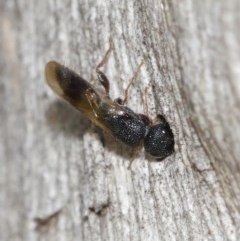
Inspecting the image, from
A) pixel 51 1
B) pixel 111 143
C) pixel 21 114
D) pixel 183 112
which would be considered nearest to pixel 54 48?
pixel 51 1

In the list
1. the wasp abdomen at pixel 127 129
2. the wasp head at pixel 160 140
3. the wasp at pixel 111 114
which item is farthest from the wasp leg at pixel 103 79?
the wasp head at pixel 160 140

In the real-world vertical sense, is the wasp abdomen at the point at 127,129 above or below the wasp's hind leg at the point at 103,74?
below

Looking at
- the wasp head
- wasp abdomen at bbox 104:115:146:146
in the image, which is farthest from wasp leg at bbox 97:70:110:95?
the wasp head

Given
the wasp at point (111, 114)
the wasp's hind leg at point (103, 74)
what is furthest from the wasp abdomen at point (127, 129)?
the wasp's hind leg at point (103, 74)

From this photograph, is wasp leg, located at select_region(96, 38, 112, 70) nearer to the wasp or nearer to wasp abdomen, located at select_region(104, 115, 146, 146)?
the wasp

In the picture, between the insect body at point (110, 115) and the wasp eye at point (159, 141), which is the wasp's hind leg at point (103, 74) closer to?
the insect body at point (110, 115)

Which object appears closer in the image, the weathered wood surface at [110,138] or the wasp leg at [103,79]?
the weathered wood surface at [110,138]

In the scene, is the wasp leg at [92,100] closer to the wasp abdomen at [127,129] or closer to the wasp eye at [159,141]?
the wasp abdomen at [127,129]

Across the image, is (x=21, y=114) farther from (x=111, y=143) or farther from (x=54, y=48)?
(x=111, y=143)

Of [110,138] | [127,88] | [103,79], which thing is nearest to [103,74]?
[103,79]

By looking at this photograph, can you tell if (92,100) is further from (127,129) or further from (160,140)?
(160,140)
